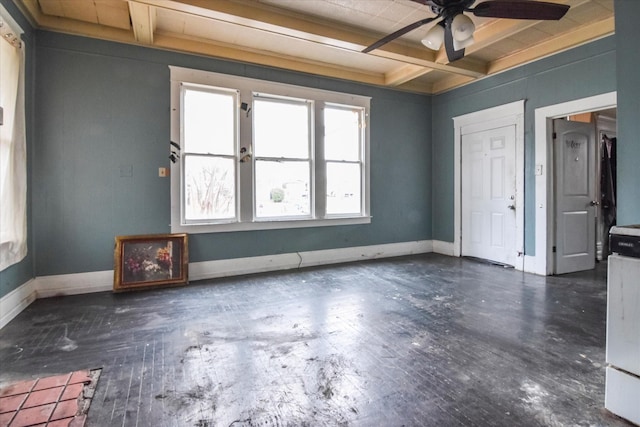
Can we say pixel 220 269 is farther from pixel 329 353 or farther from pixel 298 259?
pixel 329 353

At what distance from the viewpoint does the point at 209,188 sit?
4504 mm

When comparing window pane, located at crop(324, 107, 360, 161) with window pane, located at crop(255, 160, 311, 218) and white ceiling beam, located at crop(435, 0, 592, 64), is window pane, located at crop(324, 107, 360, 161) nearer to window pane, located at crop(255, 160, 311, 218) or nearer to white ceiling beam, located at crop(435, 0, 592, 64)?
window pane, located at crop(255, 160, 311, 218)

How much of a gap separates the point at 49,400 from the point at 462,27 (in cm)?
373

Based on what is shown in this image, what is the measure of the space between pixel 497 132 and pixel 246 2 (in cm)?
401

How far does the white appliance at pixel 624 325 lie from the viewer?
1.61 metres

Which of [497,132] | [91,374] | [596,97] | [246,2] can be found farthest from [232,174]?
[596,97]

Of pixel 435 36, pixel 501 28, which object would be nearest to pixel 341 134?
pixel 501 28

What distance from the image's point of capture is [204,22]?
3.84 meters

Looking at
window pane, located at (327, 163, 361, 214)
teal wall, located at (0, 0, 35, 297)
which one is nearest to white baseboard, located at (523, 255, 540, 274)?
window pane, located at (327, 163, 361, 214)

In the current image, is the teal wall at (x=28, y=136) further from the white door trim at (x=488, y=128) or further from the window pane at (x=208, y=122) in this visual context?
the white door trim at (x=488, y=128)

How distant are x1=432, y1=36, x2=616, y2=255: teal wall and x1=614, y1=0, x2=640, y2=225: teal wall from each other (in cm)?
228

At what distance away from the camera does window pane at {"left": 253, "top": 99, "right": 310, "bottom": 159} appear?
4.79m

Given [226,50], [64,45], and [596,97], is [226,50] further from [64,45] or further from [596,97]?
[596,97]

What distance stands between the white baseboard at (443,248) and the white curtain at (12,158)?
19.2ft
